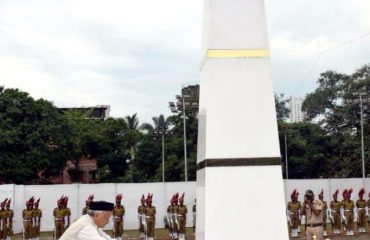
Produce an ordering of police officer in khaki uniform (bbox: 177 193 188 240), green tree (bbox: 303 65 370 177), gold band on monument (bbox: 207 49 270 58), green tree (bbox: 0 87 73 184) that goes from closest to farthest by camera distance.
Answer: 1. gold band on monument (bbox: 207 49 270 58)
2. police officer in khaki uniform (bbox: 177 193 188 240)
3. green tree (bbox: 0 87 73 184)
4. green tree (bbox: 303 65 370 177)

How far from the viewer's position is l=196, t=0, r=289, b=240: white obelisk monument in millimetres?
6254

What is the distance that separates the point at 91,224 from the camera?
4812 mm

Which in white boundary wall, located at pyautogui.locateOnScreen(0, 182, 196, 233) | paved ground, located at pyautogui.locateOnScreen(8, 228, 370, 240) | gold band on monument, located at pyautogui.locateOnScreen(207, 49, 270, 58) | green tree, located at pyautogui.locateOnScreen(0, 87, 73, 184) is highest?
green tree, located at pyautogui.locateOnScreen(0, 87, 73, 184)

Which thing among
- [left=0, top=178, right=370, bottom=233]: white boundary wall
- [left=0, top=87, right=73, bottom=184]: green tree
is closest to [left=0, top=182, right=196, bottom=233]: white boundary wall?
[left=0, top=178, right=370, bottom=233]: white boundary wall

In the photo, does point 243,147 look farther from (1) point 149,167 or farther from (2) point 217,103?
(1) point 149,167

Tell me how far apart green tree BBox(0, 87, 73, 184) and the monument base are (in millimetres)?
30605

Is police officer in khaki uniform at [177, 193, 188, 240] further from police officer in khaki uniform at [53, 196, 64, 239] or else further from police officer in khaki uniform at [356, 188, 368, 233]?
police officer in khaki uniform at [356, 188, 368, 233]

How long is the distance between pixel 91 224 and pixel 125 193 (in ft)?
61.5

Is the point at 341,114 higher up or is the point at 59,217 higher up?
the point at 341,114

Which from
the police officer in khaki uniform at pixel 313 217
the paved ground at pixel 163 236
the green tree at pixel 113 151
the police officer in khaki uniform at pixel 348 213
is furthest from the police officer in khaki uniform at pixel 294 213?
the green tree at pixel 113 151

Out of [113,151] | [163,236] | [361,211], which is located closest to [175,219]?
[163,236]

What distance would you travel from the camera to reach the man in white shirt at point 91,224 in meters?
4.75

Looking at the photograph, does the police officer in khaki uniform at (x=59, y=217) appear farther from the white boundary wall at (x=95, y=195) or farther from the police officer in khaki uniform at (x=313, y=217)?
the police officer in khaki uniform at (x=313, y=217)

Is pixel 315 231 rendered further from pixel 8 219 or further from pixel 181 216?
pixel 8 219
